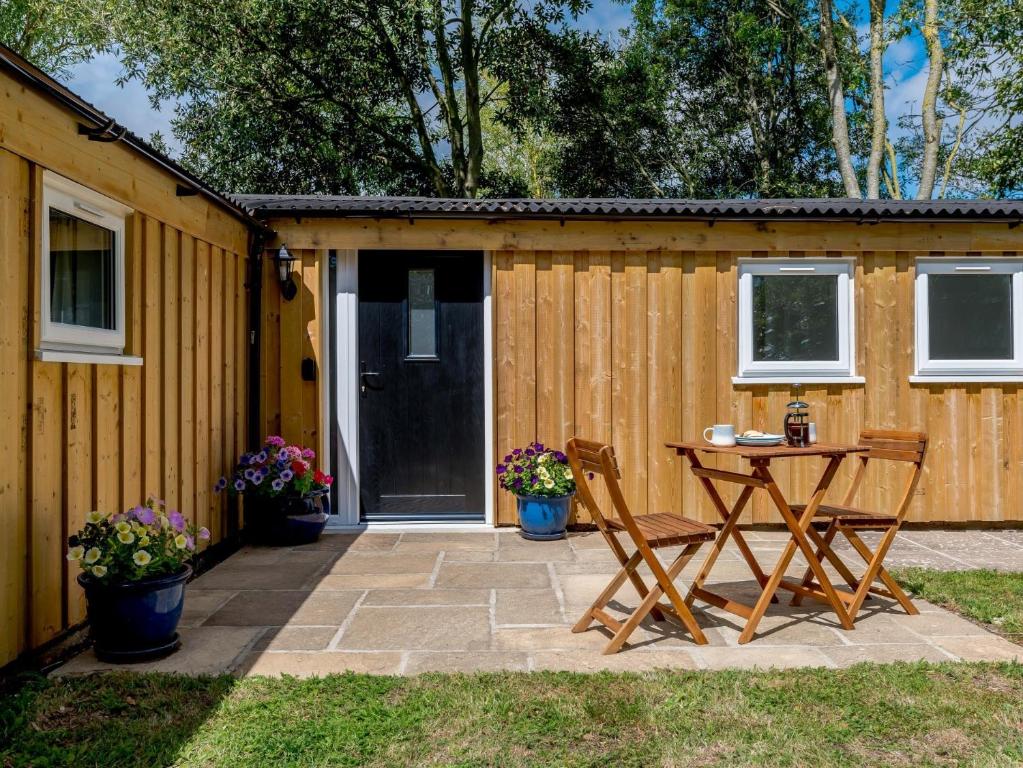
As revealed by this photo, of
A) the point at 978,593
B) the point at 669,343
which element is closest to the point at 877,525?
the point at 978,593

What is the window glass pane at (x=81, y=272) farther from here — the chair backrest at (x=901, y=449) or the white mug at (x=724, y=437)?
the chair backrest at (x=901, y=449)

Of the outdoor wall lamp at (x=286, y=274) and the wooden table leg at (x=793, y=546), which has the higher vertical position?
the outdoor wall lamp at (x=286, y=274)

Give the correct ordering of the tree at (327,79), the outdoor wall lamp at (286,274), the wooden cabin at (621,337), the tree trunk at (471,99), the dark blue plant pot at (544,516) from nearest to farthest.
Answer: the dark blue plant pot at (544,516)
the outdoor wall lamp at (286,274)
the wooden cabin at (621,337)
the tree at (327,79)
the tree trunk at (471,99)

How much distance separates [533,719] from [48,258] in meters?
2.62

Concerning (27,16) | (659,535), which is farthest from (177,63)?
(659,535)

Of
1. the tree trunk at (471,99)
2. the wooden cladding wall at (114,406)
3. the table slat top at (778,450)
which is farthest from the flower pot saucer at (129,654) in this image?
the tree trunk at (471,99)

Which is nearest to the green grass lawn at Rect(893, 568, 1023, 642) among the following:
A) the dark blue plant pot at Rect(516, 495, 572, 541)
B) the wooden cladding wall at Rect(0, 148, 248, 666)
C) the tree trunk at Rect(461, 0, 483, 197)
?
the dark blue plant pot at Rect(516, 495, 572, 541)

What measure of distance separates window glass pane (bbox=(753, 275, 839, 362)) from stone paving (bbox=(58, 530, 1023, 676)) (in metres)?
1.59

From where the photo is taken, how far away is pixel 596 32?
559 inches

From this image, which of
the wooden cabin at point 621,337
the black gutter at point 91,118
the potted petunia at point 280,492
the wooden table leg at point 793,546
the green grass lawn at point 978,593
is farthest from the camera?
the wooden cabin at point 621,337

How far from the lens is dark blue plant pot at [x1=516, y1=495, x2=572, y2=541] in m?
5.20

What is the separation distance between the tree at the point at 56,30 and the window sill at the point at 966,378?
1298 cm

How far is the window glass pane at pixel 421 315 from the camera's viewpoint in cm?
580

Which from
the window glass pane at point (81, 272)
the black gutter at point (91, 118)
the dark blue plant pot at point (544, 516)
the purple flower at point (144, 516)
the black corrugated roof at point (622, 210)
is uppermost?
the black corrugated roof at point (622, 210)
